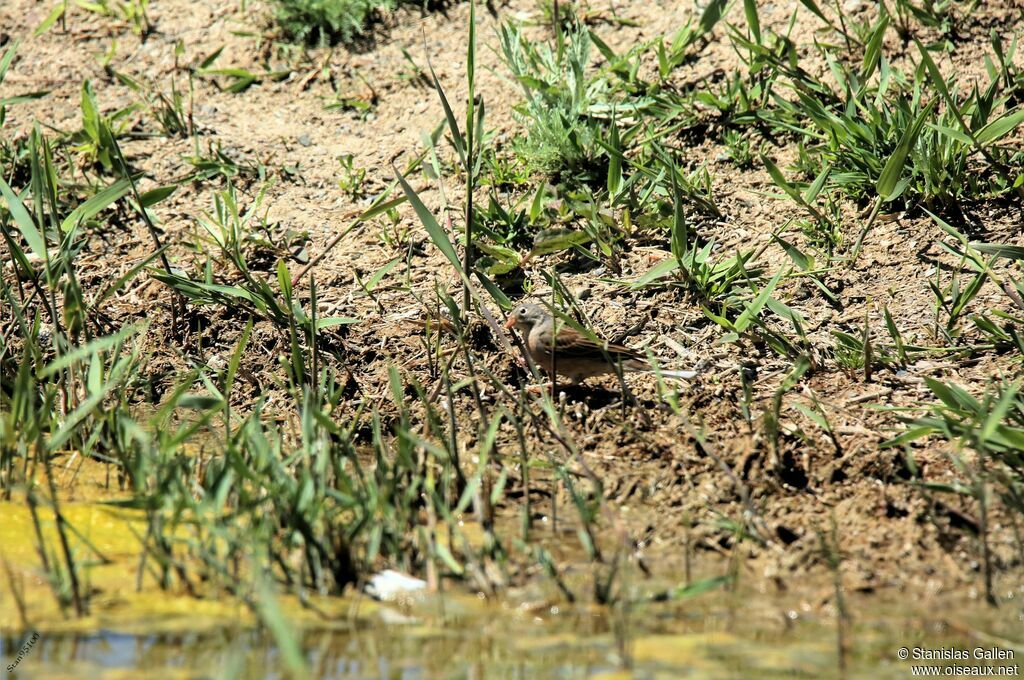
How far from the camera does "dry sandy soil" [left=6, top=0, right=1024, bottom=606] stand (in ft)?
13.7

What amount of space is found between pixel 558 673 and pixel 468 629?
15.5 inches

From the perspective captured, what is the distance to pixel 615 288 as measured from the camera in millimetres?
5699

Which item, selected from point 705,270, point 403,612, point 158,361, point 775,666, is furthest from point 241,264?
point 775,666

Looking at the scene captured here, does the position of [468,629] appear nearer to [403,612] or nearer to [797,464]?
[403,612]

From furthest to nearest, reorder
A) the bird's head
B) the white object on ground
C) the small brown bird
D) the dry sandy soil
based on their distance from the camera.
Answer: the bird's head < the small brown bird < the dry sandy soil < the white object on ground

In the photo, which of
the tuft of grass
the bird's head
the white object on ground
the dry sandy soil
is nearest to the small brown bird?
the bird's head

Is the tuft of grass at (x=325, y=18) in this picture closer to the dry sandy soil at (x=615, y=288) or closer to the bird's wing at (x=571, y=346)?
the dry sandy soil at (x=615, y=288)

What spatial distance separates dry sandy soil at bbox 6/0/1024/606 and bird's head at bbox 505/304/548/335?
0.19 m

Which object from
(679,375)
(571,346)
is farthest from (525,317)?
(679,375)

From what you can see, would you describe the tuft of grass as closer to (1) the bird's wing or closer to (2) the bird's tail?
(1) the bird's wing

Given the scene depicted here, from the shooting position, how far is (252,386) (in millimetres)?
5285

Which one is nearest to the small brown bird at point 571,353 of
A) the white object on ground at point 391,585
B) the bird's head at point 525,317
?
the bird's head at point 525,317

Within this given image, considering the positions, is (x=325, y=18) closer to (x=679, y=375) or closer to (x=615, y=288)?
(x=615, y=288)

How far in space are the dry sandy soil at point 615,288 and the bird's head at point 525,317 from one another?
19cm
